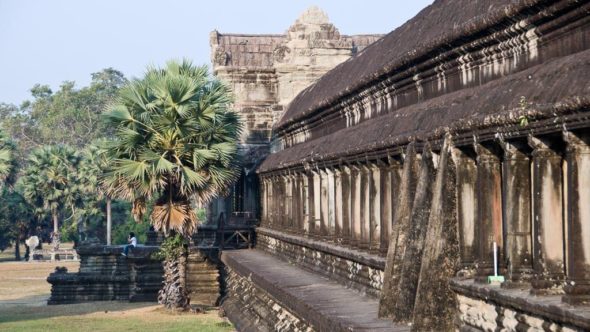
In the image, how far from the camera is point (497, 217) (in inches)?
430

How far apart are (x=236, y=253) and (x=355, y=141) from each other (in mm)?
14850

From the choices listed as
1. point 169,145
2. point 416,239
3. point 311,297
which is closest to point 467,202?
point 416,239

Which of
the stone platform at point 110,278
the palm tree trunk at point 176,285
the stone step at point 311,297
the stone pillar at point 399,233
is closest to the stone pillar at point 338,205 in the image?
the stone step at point 311,297

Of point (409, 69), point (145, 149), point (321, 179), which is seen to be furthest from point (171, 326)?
point (409, 69)

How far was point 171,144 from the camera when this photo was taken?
98.6ft

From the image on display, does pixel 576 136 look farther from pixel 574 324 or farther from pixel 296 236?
pixel 296 236

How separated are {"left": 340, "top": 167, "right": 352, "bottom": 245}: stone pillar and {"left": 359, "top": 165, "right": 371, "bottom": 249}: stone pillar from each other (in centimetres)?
113

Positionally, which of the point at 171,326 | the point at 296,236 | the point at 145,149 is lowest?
the point at 171,326

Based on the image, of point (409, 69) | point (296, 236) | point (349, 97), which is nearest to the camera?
point (409, 69)

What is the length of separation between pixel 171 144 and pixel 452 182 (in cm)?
1901

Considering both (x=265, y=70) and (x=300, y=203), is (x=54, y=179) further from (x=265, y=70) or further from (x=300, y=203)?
(x=300, y=203)

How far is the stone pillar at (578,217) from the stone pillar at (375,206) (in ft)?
26.1

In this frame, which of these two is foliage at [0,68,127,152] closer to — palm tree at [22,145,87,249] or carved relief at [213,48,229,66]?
palm tree at [22,145,87,249]

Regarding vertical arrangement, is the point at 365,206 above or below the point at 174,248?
above
